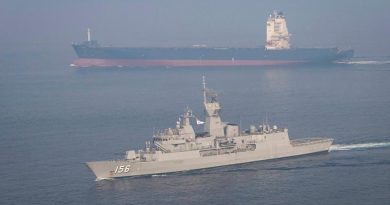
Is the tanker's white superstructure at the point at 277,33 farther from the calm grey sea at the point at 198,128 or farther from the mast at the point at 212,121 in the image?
the mast at the point at 212,121

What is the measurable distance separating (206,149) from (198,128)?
1198 cm

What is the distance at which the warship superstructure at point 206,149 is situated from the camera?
43938mm

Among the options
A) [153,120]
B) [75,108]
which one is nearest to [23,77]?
[75,108]

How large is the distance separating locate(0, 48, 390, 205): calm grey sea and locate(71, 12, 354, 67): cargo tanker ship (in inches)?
631

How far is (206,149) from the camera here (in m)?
46.5

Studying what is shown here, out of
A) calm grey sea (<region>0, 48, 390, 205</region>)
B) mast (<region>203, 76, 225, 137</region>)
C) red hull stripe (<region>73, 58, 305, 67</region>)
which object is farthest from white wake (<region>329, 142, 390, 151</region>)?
red hull stripe (<region>73, 58, 305, 67</region>)

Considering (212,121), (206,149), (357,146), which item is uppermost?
(212,121)

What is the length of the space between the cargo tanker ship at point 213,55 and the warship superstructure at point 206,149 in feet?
249

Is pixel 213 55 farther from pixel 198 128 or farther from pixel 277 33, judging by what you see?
pixel 198 128

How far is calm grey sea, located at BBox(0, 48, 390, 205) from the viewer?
1575 inches

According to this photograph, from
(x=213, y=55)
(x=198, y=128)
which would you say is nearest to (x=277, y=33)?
(x=213, y=55)

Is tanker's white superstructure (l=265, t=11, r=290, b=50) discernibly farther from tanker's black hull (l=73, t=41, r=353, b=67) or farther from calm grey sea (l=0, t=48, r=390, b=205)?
calm grey sea (l=0, t=48, r=390, b=205)

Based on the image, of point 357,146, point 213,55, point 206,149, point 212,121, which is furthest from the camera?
point 213,55

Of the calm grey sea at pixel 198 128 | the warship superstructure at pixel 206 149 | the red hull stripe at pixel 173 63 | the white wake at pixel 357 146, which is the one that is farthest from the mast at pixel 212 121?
the red hull stripe at pixel 173 63
